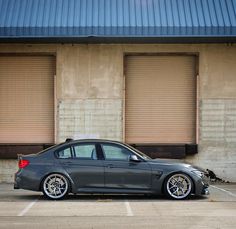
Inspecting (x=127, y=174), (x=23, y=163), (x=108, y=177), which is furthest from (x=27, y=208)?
(x=127, y=174)

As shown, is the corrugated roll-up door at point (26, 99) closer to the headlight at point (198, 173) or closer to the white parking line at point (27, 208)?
the white parking line at point (27, 208)

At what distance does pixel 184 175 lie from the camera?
14.0 metres

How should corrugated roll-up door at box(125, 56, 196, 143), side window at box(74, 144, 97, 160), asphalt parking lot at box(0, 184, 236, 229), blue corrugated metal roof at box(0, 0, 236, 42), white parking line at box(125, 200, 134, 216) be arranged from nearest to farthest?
asphalt parking lot at box(0, 184, 236, 229) < white parking line at box(125, 200, 134, 216) < side window at box(74, 144, 97, 160) < blue corrugated metal roof at box(0, 0, 236, 42) < corrugated roll-up door at box(125, 56, 196, 143)

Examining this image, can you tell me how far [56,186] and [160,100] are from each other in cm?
637

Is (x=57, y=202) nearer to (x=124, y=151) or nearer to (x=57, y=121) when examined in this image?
(x=124, y=151)

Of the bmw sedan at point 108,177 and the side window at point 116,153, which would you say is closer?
the bmw sedan at point 108,177

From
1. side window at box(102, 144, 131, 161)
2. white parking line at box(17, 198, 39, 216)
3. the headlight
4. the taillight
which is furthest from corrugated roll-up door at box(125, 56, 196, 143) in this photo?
white parking line at box(17, 198, 39, 216)

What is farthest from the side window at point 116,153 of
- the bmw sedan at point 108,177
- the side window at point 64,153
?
the side window at point 64,153

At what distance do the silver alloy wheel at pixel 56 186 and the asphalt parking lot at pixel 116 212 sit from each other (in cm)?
24

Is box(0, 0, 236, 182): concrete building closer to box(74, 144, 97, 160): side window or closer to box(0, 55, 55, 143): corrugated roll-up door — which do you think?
box(0, 55, 55, 143): corrugated roll-up door

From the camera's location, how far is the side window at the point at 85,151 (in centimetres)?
1420

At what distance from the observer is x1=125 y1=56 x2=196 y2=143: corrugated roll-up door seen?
19.3 m

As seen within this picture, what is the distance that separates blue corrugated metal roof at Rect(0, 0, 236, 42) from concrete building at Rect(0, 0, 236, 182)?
399 mm

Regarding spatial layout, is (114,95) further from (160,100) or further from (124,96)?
(160,100)
